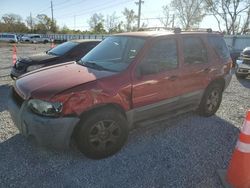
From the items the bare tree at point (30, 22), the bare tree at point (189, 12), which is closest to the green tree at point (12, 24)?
the bare tree at point (30, 22)

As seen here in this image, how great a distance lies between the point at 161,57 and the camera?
3.90 metres

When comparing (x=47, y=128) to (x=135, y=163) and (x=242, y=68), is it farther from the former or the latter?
(x=242, y=68)

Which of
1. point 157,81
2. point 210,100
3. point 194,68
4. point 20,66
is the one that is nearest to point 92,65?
point 157,81

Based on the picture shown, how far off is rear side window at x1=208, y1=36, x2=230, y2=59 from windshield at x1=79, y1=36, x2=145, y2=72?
1.86 m

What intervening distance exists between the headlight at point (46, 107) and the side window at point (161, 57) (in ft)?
4.54

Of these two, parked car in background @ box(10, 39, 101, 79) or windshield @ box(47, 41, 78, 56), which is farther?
windshield @ box(47, 41, 78, 56)

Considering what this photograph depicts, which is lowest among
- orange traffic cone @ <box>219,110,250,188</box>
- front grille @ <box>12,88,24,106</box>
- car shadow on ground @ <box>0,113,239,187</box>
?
car shadow on ground @ <box>0,113,239,187</box>

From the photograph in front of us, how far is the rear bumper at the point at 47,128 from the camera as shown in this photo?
294 centimetres

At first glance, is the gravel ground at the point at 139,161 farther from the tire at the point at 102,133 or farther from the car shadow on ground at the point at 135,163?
the tire at the point at 102,133

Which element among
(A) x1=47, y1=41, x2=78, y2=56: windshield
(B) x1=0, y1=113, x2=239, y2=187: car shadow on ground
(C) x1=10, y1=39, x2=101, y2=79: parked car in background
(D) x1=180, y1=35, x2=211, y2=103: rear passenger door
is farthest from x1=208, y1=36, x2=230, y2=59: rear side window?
(A) x1=47, y1=41, x2=78, y2=56: windshield

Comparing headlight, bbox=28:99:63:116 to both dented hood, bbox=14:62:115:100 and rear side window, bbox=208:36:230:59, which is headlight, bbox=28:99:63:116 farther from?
rear side window, bbox=208:36:230:59

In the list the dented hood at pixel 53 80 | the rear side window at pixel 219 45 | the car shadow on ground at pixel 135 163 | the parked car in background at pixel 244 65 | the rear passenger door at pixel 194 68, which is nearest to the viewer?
the car shadow on ground at pixel 135 163

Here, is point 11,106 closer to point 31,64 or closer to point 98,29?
point 31,64

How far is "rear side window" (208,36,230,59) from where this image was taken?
16.1 feet
